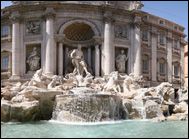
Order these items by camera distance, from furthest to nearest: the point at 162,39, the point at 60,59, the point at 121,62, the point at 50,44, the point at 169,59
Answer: the point at 169,59 → the point at 162,39 → the point at 121,62 → the point at 60,59 → the point at 50,44

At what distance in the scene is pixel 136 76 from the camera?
79.8ft

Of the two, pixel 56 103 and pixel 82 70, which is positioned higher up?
pixel 82 70

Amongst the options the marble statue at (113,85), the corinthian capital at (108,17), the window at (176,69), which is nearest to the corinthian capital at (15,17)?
the corinthian capital at (108,17)

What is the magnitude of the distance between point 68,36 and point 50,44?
8.28 feet

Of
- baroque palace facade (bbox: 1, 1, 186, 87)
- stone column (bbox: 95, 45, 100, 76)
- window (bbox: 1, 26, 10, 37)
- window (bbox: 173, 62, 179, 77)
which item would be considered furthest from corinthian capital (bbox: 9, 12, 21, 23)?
window (bbox: 173, 62, 179, 77)

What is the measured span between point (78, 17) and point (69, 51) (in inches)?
111

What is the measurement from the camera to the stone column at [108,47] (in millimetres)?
23906

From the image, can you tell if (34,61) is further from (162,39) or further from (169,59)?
A: (169,59)

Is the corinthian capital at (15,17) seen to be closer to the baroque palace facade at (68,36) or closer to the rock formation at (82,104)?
the baroque palace facade at (68,36)

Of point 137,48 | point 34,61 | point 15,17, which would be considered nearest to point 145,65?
point 137,48

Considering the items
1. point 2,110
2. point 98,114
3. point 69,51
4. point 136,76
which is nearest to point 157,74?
point 136,76

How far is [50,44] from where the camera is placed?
912 inches

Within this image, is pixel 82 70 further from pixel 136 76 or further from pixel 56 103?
pixel 56 103

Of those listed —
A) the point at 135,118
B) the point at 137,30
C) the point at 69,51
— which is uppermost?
the point at 137,30
